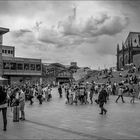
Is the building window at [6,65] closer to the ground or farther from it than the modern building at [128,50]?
closer to the ground

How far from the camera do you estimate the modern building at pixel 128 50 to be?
341 ft

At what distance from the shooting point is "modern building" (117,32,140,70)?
104 m

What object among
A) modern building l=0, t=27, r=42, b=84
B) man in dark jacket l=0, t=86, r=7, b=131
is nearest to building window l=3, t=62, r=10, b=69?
modern building l=0, t=27, r=42, b=84

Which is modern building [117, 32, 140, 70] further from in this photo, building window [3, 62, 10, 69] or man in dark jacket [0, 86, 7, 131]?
man in dark jacket [0, 86, 7, 131]

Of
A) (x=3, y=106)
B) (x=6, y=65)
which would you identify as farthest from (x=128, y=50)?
(x=3, y=106)

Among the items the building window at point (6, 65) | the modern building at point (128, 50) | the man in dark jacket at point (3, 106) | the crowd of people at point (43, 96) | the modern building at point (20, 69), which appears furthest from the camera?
the modern building at point (128, 50)

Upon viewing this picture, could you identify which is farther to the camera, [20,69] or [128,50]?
[128,50]

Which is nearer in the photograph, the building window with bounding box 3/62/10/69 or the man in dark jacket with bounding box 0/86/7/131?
the man in dark jacket with bounding box 0/86/7/131

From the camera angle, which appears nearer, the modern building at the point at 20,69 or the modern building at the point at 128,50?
the modern building at the point at 20,69

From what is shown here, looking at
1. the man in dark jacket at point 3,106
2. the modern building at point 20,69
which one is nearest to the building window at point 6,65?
the modern building at point 20,69

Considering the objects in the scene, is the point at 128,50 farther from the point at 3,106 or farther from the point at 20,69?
the point at 3,106

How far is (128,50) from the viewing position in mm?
105500

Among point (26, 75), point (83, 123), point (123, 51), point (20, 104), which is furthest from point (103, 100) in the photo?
point (123, 51)

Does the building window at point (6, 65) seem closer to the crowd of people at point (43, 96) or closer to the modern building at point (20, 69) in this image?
the modern building at point (20, 69)
